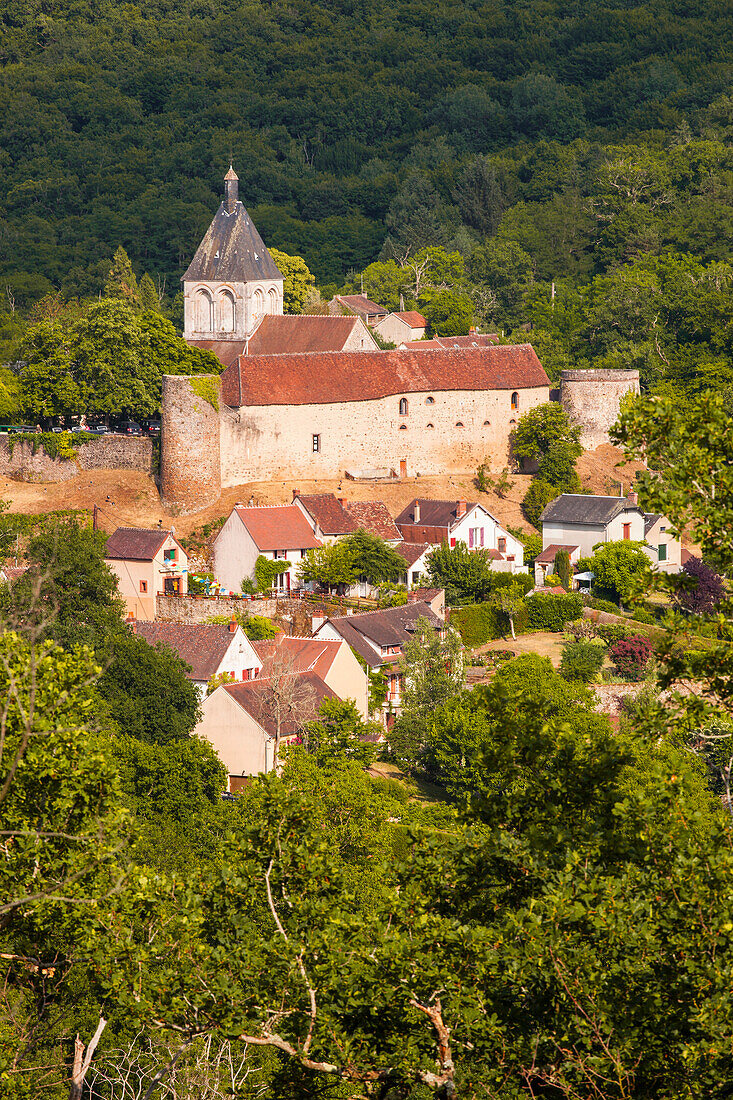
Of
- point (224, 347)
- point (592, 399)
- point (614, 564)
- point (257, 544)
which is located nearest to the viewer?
point (257, 544)

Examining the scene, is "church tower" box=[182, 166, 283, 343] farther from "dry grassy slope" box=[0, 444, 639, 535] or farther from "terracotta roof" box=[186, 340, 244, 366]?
"dry grassy slope" box=[0, 444, 639, 535]

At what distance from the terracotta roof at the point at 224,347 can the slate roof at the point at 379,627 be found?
1555 cm

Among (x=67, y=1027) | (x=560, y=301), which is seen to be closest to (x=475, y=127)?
(x=560, y=301)

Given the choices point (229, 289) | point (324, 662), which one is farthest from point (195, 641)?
point (229, 289)

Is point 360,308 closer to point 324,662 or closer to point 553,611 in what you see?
point 553,611

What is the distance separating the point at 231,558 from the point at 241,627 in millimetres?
4603

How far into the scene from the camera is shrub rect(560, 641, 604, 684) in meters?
41.6

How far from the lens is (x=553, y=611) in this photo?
46438mm

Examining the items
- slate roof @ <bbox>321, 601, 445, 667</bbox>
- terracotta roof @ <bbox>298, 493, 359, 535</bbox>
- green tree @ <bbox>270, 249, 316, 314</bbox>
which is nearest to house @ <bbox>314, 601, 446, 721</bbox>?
slate roof @ <bbox>321, 601, 445, 667</bbox>

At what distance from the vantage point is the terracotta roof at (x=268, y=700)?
36844 mm

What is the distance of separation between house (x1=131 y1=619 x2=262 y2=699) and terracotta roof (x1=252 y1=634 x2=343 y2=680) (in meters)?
0.35

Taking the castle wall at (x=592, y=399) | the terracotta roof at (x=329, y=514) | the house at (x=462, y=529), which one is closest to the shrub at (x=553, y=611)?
the house at (x=462, y=529)

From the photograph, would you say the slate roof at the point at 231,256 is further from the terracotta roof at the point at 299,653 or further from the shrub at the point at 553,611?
the terracotta roof at the point at 299,653

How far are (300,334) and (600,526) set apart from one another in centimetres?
1506
